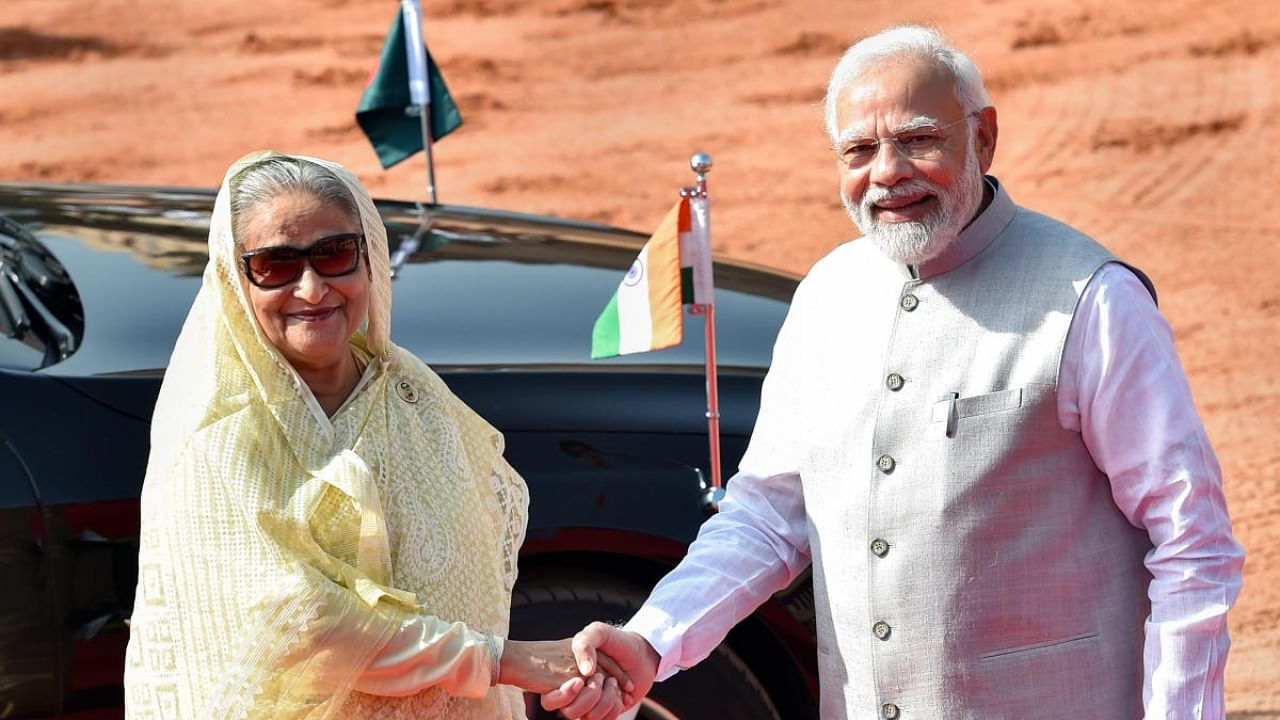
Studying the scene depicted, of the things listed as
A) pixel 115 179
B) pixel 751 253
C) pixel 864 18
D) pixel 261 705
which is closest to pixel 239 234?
pixel 261 705

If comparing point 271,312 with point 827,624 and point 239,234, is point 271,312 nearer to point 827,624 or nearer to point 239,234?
point 239,234

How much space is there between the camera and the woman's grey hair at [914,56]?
2.46 metres

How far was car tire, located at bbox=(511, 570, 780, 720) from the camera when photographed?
333cm

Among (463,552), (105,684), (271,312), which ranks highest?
(271,312)

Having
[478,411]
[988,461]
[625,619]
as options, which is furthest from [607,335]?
[988,461]

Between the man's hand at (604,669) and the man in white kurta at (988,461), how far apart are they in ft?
0.97

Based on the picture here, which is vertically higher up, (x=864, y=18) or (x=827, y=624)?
(x=864, y=18)

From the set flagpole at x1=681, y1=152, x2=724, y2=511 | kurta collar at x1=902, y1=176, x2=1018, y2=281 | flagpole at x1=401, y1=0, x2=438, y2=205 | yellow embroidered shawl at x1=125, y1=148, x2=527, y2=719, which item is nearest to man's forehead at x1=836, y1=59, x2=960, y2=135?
kurta collar at x1=902, y1=176, x2=1018, y2=281

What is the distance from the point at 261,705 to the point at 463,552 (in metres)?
0.39

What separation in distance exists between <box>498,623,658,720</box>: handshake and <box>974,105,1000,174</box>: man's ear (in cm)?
90

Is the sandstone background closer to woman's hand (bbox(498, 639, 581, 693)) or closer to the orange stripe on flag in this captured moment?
the orange stripe on flag

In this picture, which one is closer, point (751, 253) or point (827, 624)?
point (827, 624)

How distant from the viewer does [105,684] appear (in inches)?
122

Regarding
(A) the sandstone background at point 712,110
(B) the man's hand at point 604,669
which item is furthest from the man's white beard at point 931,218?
(A) the sandstone background at point 712,110
